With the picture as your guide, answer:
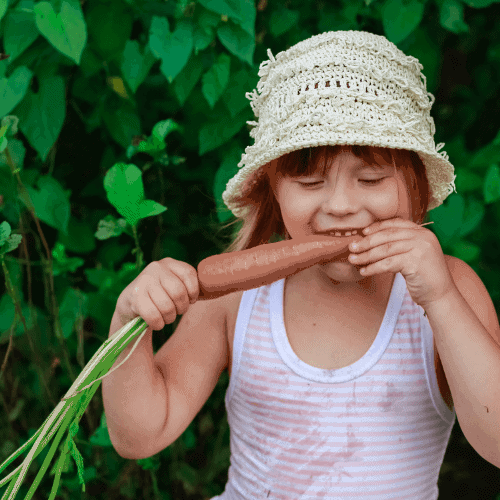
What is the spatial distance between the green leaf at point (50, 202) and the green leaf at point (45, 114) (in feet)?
0.38

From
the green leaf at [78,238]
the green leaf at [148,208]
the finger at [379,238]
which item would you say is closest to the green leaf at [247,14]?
the green leaf at [148,208]

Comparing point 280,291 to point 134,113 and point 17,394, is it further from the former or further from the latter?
point 17,394

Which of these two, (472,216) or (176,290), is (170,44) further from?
(472,216)

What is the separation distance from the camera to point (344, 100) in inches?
43.2

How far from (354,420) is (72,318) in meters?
0.87

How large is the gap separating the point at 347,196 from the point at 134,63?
0.68m

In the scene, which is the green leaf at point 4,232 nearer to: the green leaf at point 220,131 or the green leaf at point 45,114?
the green leaf at point 45,114

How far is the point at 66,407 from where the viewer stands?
1.07 metres

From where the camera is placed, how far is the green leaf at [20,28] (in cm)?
131

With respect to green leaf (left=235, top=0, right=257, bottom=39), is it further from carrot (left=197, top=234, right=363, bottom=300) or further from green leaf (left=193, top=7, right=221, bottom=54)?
carrot (left=197, top=234, right=363, bottom=300)

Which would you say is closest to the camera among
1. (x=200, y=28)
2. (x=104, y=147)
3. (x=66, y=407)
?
(x=66, y=407)

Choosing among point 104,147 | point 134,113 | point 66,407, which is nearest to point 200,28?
point 134,113

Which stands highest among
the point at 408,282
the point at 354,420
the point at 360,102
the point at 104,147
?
the point at 104,147

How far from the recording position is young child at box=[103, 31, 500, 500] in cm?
109
